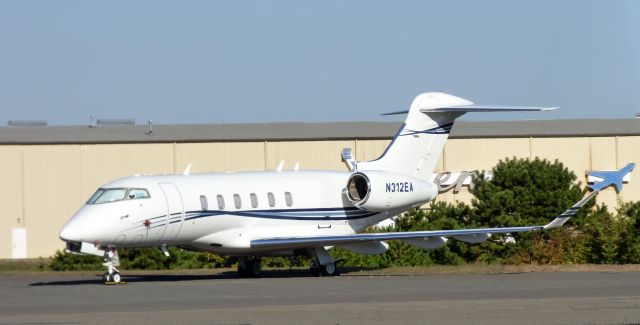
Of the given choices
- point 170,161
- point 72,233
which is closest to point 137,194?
point 72,233

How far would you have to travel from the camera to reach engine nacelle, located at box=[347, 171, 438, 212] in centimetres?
3241

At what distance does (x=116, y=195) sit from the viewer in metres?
28.5

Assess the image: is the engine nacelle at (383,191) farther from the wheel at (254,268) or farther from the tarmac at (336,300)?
the wheel at (254,268)

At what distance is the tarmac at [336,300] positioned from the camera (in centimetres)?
1777

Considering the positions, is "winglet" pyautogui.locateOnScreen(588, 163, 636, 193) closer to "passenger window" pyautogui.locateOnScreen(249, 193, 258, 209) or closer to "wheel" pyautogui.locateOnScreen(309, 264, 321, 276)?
"wheel" pyautogui.locateOnScreen(309, 264, 321, 276)

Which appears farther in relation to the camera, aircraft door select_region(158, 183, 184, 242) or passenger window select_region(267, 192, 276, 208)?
passenger window select_region(267, 192, 276, 208)

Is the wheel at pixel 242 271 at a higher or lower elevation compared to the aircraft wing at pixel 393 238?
lower

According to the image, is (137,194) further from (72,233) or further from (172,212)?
(72,233)

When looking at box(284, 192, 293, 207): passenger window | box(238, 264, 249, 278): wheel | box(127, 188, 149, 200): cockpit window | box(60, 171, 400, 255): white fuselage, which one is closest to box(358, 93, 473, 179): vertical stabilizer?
box(60, 171, 400, 255): white fuselage

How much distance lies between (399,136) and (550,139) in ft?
55.9

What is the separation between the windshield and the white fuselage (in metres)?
0.10

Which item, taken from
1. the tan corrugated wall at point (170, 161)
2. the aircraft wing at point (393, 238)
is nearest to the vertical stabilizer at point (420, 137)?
the aircraft wing at point (393, 238)

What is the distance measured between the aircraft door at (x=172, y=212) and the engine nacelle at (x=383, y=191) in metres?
5.57

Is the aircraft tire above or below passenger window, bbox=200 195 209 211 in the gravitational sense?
below
